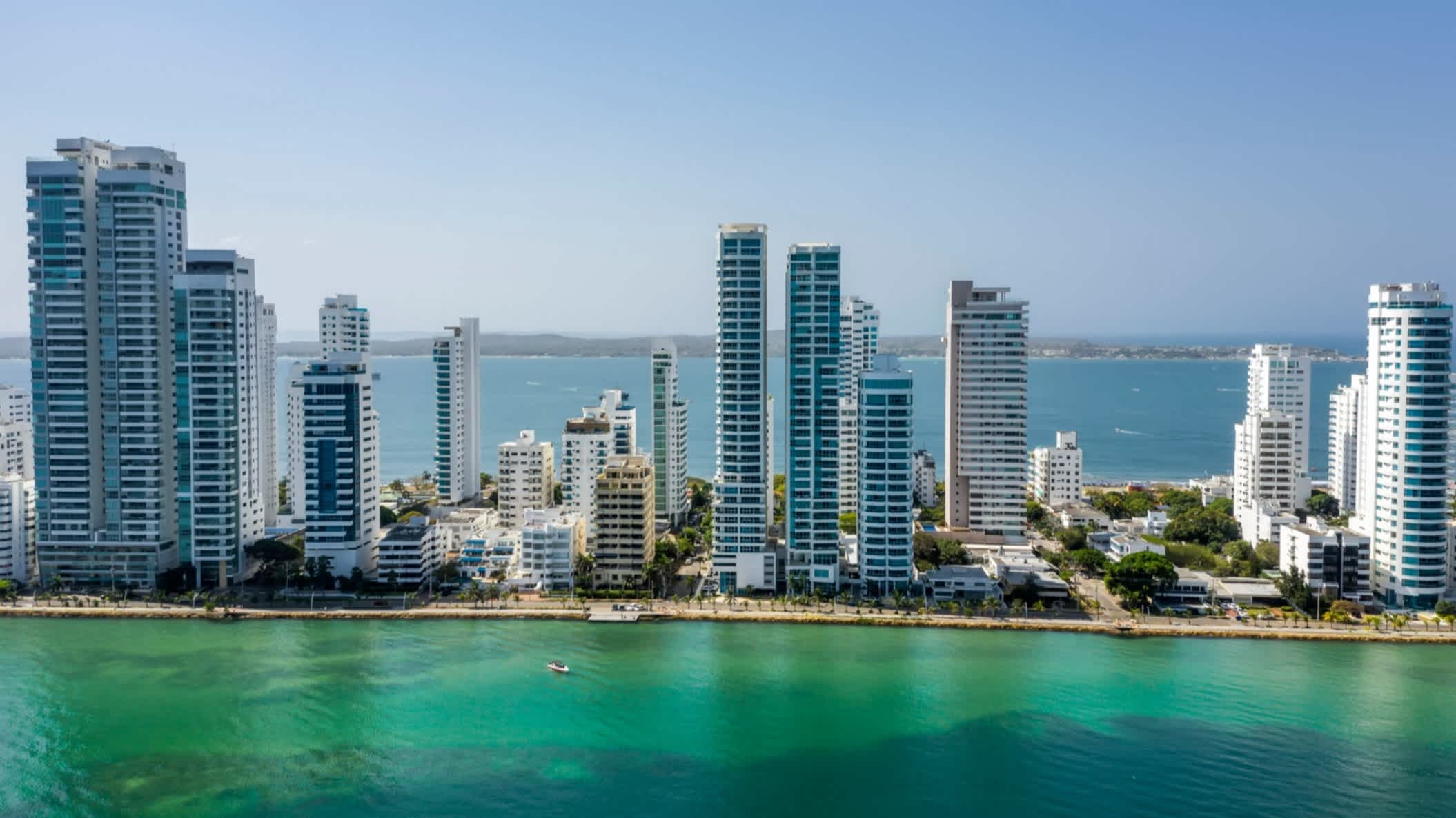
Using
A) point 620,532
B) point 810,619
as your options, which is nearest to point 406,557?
point 620,532

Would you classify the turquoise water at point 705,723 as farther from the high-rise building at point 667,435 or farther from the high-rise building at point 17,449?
the high-rise building at point 17,449

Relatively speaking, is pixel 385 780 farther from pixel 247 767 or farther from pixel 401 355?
pixel 401 355

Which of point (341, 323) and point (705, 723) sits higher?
point (341, 323)

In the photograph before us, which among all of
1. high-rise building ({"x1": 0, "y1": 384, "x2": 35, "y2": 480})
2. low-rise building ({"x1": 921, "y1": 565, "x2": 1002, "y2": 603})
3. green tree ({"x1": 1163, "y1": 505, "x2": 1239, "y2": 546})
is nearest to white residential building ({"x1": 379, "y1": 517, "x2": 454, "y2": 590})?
low-rise building ({"x1": 921, "y1": 565, "x2": 1002, "y2": 603})

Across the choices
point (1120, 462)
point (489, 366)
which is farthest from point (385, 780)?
point (489, 366)

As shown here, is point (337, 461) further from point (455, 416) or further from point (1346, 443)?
point (1346, 443)

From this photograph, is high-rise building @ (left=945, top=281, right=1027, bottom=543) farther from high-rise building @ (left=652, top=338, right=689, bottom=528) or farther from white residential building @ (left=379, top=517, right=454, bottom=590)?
white residential building @ (left=379, top=517, right=454, bottom=590)

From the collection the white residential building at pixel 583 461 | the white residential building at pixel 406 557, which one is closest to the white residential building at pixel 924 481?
the white residential building at pixel 583 461
